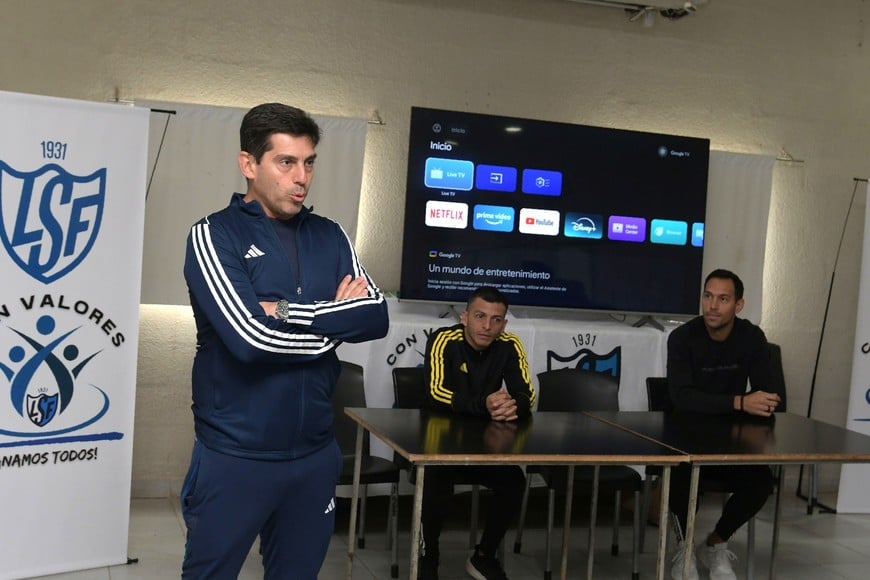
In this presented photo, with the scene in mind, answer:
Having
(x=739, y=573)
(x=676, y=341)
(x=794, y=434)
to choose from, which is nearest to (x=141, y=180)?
(x=676, y=341)

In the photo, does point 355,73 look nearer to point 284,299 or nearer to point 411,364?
point 411,364

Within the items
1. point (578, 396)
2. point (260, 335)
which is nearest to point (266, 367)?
point (260, 335)

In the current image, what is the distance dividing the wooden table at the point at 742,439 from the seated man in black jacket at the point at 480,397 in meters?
0.42

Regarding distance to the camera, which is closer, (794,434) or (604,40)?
(794,434)

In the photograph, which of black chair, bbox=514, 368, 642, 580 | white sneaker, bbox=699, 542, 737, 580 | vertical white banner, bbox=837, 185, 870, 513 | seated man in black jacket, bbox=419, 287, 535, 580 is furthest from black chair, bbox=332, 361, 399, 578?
vertical white banner, bbox=837, 185, 870, 513

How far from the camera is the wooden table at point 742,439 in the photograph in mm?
3574

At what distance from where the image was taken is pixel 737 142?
6109 mm

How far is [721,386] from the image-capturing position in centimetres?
454

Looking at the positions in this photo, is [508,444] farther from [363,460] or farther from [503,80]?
[503,80]

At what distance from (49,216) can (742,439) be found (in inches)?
111

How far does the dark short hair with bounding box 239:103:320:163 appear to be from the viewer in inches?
89.9

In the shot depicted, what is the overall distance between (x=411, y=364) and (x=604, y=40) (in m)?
2.22

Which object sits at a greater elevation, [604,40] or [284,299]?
[604,40]

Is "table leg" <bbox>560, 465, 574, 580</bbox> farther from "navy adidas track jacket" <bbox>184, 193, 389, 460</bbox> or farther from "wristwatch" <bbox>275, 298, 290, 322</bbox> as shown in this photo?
"wristwatch" <bbox>275, 298, 290, 322</bbox>
